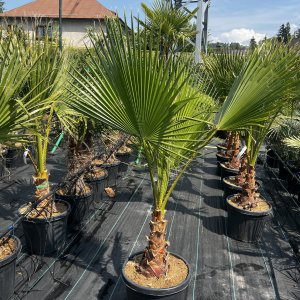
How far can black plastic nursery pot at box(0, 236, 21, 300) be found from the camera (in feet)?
8.30

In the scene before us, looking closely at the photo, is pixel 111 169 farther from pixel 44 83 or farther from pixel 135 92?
pixel 135 92

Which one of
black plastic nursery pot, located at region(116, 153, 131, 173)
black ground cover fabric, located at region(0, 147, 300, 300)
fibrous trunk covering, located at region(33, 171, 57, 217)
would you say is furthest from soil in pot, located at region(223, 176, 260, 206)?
fibrous trunk covering, located at region(33, 171, 57, 217)

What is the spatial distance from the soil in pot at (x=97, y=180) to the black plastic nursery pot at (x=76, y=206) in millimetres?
381

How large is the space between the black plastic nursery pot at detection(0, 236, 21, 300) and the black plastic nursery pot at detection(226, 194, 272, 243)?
2.42 meters

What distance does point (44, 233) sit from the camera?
329 centimetres

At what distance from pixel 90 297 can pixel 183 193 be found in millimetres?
2802

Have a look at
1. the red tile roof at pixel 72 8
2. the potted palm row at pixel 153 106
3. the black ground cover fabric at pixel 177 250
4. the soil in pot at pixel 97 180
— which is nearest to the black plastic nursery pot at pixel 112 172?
the black ground cover fabric at pixel 177 250

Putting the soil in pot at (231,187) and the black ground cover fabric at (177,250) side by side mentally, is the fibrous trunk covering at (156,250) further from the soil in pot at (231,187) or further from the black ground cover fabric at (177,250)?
the soil in pot at (231,187)

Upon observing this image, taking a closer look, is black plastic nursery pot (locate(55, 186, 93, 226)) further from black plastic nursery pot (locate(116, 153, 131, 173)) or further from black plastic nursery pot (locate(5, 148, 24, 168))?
black plastic nursery pot (locate(5, 148, 24, 168))

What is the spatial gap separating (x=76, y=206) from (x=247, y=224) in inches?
82.5

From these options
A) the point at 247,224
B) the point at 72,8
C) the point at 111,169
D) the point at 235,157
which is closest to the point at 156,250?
the point at 247,224

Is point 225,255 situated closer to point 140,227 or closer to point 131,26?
point 140,227

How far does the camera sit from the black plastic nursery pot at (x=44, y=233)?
10.8 ft

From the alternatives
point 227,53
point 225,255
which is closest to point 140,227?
point 225,255
